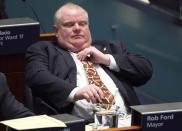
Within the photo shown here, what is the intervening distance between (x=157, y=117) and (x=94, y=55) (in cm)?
121

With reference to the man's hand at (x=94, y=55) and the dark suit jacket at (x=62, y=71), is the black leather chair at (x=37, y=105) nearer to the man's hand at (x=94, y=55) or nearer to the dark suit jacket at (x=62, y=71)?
the dark suit jacket at (x=62, y=71)

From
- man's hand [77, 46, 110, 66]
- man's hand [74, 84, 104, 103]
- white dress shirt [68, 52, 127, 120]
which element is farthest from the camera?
man's hand [77, 46, 110, 66]

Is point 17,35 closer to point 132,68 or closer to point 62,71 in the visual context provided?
point 62,71

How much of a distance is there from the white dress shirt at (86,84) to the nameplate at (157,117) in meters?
0.91

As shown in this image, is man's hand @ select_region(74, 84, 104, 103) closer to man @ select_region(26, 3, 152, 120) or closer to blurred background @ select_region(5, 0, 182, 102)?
man @ select_region(26, 3, 152, 120)

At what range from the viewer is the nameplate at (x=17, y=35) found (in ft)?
10.8

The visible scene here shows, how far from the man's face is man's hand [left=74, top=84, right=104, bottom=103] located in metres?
0.44

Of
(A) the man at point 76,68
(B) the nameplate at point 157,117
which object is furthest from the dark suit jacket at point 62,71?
(B) the nameplate at point 157,117

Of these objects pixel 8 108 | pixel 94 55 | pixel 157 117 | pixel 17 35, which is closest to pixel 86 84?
pixel 94 55

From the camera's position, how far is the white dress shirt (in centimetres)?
327

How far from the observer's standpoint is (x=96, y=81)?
3.43 meters

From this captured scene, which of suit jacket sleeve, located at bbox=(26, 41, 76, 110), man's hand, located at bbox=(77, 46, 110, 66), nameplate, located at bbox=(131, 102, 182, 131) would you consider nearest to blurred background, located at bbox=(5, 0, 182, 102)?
man's hand, located at bbox=(77, 46, 110, 66)

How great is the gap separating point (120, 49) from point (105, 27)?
1.57 m

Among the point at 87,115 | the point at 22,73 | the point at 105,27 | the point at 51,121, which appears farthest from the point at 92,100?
the point at 105,27
